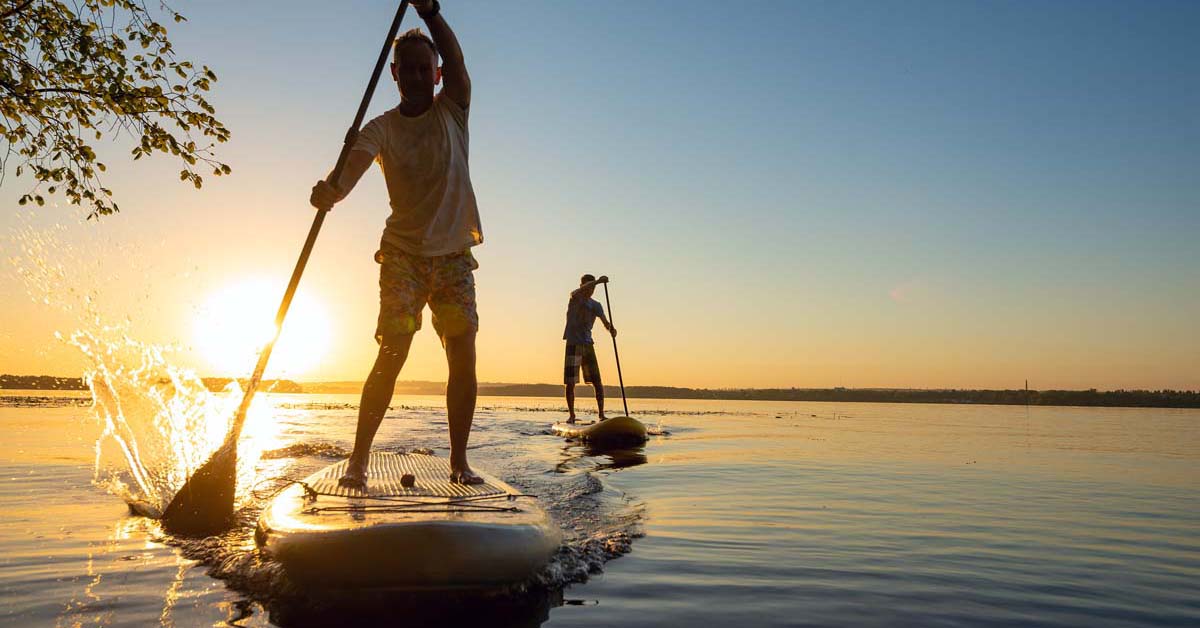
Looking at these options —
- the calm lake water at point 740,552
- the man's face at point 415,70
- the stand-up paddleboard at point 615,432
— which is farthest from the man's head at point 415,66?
the stand-up paddleboard at point 615,432

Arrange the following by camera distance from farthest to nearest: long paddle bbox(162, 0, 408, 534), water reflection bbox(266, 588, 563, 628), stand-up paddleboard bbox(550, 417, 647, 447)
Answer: stand-up paddleboard bbox(550, 417, 647, 447), long paddle bbox(162, 0, 408, 534), water reflection bbox(266, 588, 563, 628)

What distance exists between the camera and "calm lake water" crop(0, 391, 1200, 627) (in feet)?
10.3

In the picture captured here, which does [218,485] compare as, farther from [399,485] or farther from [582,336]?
[582,336]

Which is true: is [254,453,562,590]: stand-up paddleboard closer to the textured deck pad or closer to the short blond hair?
the textured deck pad

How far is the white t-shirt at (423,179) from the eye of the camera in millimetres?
4484

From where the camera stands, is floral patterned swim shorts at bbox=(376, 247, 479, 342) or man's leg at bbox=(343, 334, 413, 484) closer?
man's leg at bbox=(343, 334, 413, 484)

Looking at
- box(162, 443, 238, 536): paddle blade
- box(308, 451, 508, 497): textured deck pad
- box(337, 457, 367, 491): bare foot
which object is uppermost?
box(337, 457, 367, 491): bare foot

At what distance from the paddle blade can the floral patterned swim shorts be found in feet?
5.01

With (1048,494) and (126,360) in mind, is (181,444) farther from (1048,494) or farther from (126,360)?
(1048,494)

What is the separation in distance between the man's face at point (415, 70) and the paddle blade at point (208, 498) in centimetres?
258

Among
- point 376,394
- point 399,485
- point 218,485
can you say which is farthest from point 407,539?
point 218,485

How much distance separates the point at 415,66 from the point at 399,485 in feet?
8.09

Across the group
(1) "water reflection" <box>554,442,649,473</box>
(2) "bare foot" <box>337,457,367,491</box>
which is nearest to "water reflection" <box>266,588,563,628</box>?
(2) "bare foot" <box>337,457,367,491</box>

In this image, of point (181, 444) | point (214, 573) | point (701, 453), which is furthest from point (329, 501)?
point (701, 453)
